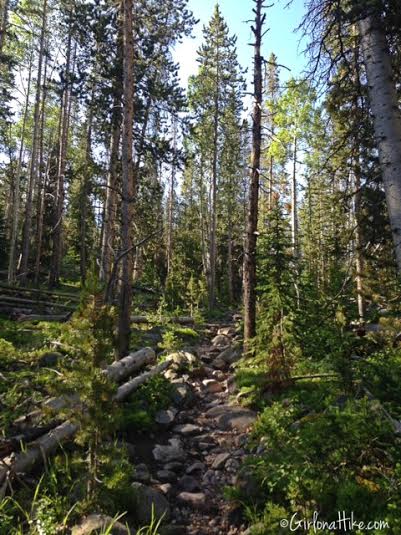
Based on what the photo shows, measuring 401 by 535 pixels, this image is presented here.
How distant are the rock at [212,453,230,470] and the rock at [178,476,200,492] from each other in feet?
1.39

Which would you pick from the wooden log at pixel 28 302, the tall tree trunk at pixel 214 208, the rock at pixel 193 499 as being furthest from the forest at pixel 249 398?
the tall tree trunk at pixel 214 208

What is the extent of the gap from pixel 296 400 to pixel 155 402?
2628mm

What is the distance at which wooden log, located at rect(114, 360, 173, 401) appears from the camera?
6.90 metres

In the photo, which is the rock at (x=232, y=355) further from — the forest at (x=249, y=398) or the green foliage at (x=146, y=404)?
the green foliage at (x=146, y=404)

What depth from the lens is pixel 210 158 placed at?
87.8ft

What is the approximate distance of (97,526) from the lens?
3.47 metres

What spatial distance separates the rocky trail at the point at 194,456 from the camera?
423 centimetres

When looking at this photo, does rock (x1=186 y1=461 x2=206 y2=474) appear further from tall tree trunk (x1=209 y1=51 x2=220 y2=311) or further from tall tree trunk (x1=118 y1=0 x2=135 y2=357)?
tall tree trunk (x1=209 y1=51 x2=220 y2=311)

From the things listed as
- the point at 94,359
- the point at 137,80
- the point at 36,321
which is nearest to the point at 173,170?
the point at 137,80

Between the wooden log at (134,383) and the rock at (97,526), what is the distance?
9.47 feet

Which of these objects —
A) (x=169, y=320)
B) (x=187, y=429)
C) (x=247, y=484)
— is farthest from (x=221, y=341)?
(x=247, y=484)

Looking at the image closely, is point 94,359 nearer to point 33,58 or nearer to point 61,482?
point 61,482

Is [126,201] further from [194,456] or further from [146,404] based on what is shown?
[194,456]

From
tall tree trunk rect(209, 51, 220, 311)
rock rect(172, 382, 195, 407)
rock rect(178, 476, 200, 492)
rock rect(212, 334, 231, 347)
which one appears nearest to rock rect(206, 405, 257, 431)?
rock rect(172, 382, 195, 407)
